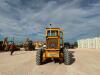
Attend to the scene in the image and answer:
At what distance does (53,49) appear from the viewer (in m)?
14.0

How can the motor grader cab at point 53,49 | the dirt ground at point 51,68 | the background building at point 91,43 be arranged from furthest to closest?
the background building at point 91,43
the motor grader cab at point 53,49
the dirt ground at point 51,68

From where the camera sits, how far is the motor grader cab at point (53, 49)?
1394 cm

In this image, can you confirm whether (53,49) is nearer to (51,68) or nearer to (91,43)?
(51,68)

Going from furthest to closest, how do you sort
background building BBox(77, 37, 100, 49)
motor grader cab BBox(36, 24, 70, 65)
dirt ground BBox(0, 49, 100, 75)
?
background building BBox(77, 37, 100, 49), motor grader cab BBox(36, 24, 70, 65), dirt ground BBox(0, 49, 100, 75)

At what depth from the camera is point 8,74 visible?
33.9 ft

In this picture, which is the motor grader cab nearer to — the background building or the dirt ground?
the dirt ground

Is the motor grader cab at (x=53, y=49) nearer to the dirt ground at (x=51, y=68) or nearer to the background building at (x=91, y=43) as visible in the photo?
the dirt ground at (x=51, y=68)

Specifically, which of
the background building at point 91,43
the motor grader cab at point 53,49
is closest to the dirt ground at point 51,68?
the motor grader cab at point 53,49

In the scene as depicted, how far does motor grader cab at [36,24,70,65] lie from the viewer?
13938 millimetres

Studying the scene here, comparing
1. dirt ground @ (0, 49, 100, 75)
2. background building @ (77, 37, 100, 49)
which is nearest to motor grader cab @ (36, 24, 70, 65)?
dirt ground @ (0, 49, 100, 75)

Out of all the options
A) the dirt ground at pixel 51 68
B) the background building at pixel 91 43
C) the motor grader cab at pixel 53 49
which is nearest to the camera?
the dirt ground at pixel 51 68

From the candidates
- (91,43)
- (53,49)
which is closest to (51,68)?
(53,49)

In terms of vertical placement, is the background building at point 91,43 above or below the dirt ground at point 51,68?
above

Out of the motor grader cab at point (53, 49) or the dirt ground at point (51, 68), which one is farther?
the motor grader cab at point (53, 49)
